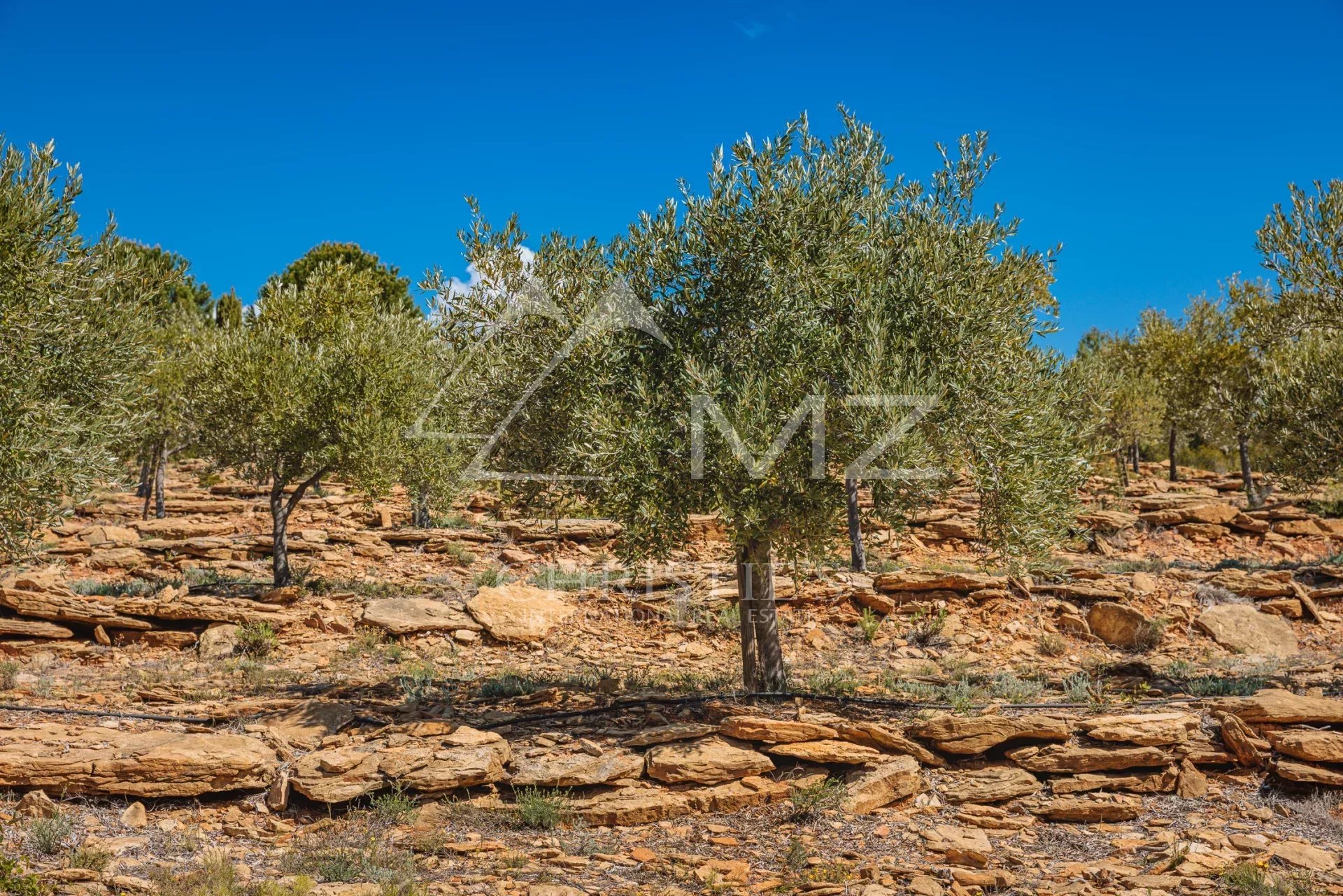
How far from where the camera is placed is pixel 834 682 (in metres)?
18.2

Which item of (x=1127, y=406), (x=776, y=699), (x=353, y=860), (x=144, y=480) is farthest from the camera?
(x=1127, y=406)

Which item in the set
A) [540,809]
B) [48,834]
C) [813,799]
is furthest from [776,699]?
[48,834]

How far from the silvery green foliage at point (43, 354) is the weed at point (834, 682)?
14.6 metres

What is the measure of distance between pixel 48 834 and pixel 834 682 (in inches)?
523

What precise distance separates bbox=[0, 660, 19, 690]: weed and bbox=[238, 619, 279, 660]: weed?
433 cm

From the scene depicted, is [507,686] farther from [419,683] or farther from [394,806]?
[394,806]

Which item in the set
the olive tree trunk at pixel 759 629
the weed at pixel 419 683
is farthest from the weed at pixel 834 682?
the weed at pixel 419 683

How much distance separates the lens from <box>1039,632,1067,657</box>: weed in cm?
2130

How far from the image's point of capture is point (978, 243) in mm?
14367

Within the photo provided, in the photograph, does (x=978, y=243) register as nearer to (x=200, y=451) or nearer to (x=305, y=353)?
(x=305, y=353)

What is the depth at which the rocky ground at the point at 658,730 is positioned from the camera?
10867 millimetres

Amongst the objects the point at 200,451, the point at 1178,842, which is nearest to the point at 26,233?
the point at 200,451

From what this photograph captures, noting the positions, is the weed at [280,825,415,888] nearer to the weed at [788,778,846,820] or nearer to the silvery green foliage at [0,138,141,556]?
the weed at [788,778,846,820]

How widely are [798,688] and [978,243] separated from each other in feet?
29.7
